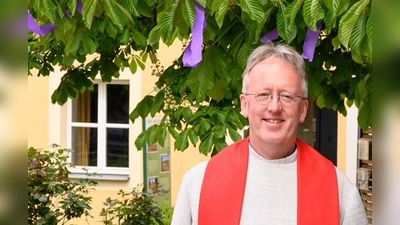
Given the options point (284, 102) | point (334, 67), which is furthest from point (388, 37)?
point (334, 67)

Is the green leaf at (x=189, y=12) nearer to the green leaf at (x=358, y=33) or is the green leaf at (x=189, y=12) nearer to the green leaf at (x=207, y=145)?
the green leaf at (x=358, y=33)

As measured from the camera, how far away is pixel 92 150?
7.71 metres

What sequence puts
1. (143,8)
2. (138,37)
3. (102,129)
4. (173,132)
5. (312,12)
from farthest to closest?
(102,129)
(173,132)
(138,37)
(143,8)
(312,12)

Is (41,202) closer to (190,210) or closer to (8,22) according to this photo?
(190,210)

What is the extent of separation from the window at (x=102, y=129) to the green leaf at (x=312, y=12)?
5456 millimetres

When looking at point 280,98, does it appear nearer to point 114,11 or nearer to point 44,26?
point 114,11

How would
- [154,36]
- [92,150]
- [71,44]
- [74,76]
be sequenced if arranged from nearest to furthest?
[154,36] → [71,44] → [74,76] → [92,150]

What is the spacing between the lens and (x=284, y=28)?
2.07m

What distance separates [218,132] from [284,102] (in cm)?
99

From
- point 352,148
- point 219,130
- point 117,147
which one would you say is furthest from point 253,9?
point 117,147

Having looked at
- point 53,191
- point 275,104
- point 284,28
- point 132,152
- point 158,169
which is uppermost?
point 284,28

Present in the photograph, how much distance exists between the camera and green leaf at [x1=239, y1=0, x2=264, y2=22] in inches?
78.1

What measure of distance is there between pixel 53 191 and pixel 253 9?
333 cm

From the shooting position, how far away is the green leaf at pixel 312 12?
1.92 meters
